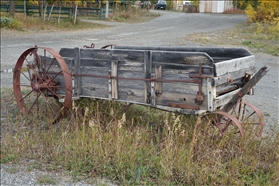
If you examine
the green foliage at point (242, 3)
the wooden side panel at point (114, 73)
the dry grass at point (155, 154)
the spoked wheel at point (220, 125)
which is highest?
the green foliage at point (242, 3)

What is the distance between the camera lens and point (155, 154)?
17.5 ft

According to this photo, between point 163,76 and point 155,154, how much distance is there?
1.08 m

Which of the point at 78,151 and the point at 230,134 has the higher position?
the point at 230,134

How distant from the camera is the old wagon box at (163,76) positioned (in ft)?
16.3

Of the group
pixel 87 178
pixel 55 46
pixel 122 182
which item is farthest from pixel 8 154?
pixel 55 46

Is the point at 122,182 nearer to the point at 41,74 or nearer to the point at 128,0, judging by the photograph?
the point at 41,74

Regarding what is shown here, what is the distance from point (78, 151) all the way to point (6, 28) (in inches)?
677

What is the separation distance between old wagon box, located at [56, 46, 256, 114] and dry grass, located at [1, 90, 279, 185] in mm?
340

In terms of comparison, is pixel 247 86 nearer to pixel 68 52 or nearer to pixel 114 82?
pixel 114 82

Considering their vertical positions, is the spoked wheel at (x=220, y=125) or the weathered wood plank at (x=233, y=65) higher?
the weathered wood plank at (x=233, y=65)

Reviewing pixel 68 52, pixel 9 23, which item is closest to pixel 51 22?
pixel 9 23

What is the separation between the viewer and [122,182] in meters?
4.88

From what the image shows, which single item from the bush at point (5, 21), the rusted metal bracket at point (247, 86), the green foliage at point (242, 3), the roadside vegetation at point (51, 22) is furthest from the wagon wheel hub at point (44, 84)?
the green foliage at point (242, 3)

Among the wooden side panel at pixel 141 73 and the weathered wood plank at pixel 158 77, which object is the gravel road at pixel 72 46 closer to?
the wooden side panel at pixel 141 73
